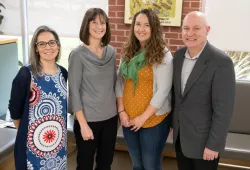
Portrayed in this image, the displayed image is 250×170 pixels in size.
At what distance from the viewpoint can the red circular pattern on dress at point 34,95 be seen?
191cm

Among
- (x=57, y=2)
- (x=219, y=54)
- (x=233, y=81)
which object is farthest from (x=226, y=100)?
(x=57, y=2)

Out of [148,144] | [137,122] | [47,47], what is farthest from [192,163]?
[47,47]

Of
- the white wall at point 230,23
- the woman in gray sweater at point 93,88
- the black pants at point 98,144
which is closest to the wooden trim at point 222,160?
the black pants at point 98,144

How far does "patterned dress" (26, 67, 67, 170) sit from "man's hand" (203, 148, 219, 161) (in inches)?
38.8

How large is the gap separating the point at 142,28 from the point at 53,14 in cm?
236

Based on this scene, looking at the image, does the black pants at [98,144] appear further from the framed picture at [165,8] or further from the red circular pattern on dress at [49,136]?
the framed picture at [165,8]

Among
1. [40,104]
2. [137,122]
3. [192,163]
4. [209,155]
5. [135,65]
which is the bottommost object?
[192,163]

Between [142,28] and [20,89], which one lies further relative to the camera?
[142,28]

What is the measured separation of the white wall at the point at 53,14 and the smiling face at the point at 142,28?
5.86 feet

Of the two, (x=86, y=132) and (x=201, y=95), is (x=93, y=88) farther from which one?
(x=201, y=95)

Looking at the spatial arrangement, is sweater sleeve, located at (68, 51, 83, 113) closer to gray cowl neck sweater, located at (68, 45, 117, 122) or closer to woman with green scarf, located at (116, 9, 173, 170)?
gray cowl neck sweater, located at (68, 45, 117, 122)

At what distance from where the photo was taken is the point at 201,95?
1.81m

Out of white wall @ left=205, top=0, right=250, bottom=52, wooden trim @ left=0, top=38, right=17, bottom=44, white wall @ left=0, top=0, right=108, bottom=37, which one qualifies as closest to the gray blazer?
white wall @ left=205, top=0, right=250, bottom=52

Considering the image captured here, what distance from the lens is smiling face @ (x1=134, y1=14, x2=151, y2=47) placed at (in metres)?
2.03
